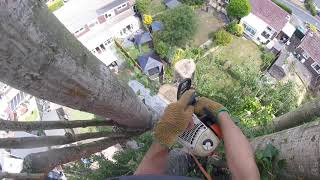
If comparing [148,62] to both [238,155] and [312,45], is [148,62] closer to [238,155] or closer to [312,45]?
[312,45]

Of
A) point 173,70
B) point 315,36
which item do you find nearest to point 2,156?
point 173,70

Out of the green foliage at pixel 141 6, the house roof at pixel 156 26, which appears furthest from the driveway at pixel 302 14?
the green foliage at pixel 141 6

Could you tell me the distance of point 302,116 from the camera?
6020mm

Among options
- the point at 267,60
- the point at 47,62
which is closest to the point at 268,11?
the point at 267,60

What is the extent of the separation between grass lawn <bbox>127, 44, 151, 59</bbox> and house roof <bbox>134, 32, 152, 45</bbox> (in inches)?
9.8

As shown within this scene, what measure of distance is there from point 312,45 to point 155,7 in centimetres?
734

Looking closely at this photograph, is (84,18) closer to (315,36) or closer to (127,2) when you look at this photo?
(127,2)

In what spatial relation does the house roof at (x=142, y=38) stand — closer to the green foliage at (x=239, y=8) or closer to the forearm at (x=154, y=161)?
the green foliage at (x=239, y=8)

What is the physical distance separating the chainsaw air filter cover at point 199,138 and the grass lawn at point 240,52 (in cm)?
1438

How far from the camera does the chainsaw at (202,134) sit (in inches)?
158

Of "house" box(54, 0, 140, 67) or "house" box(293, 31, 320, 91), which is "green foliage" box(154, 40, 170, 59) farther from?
"house" box(293, 31, 320, 91)

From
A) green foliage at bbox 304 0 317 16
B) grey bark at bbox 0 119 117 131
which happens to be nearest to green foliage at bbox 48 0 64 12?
green foliage at bbox 304 0 317 16

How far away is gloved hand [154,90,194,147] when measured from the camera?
3742 mm

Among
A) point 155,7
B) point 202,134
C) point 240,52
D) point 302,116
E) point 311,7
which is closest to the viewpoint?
point 202,134
